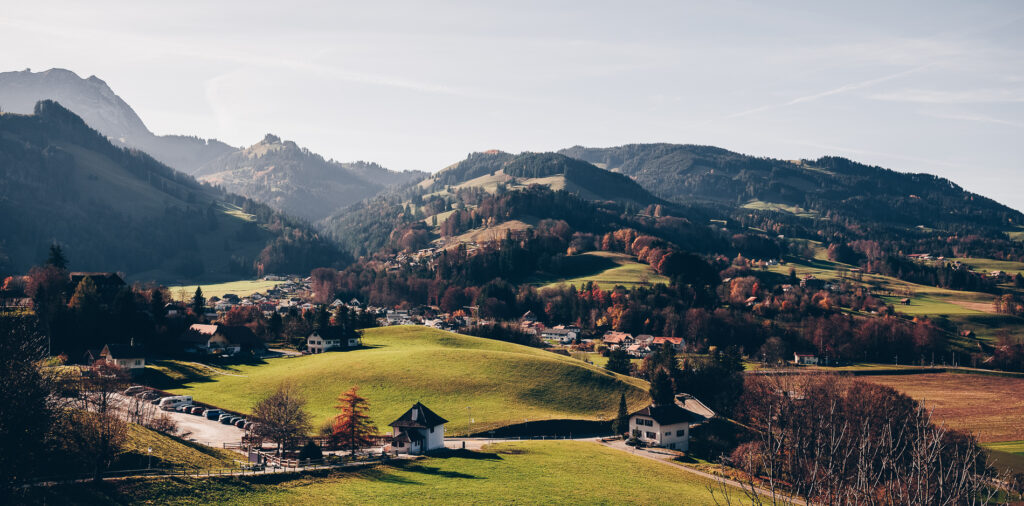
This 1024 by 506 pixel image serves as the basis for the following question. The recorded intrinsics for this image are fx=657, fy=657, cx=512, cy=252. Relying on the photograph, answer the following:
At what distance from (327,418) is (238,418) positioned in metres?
9.40

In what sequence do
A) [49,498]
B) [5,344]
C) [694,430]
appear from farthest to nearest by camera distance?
[694,430] → [5,344] → [49,498]

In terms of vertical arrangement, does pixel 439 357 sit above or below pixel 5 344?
below

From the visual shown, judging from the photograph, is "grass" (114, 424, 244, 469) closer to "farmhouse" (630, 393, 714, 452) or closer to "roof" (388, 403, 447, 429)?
"roof" (388, 403, 447, 429)

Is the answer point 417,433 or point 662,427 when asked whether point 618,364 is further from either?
point 417,433

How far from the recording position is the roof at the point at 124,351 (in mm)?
86375

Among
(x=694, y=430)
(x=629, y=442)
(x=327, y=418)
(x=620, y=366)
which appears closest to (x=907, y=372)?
(x=620, y=366)

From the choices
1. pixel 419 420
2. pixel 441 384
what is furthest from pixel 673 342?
pixel 419 420

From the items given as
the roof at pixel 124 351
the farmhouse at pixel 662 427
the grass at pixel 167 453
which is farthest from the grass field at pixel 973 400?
the roof at pixel 124 351

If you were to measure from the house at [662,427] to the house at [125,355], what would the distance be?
64.6 meters

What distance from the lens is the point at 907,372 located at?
136375 mm

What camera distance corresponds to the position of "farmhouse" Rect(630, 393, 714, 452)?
245 feet

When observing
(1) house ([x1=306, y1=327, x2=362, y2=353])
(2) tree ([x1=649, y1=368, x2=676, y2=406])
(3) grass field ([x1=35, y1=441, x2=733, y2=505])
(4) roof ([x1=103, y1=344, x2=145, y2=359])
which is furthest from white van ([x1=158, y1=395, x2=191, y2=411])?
(2) tree ([x1=649, y1=368, x2=676, y2=406])

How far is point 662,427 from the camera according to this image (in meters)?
74.6

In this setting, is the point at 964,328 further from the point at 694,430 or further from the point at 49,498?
the point at 49,498
